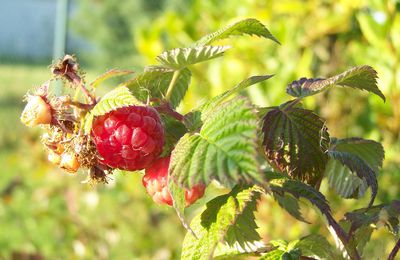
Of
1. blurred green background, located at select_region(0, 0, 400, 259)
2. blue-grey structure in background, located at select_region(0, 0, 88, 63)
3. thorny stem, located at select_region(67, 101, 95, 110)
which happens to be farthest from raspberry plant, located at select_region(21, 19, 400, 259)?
blue-grey structure in background, located at select_region(0, 0, 88, 63)

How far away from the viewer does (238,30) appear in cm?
57

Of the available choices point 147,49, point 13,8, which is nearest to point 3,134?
point 147,49

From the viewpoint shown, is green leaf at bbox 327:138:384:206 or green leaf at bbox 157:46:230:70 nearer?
green leaf at bbox 157:46:230:70

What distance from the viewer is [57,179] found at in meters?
2.82

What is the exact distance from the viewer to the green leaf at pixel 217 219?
524 mm

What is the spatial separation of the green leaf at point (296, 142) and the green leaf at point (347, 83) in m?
0.01

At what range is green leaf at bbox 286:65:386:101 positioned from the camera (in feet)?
1.79

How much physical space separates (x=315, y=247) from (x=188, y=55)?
0.17 metres

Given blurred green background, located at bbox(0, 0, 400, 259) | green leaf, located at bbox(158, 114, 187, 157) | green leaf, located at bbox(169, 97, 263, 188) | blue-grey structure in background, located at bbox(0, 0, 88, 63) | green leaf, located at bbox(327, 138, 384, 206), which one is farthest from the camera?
blue-grey structure in background, located at bbox(0, 0, 88, 63)

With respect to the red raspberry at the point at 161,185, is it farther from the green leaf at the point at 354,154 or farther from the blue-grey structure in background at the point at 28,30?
the blue-grey structure in background at the point at 28,30

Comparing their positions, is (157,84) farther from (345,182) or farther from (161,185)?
(345,182)

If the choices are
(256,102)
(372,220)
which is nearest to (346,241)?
(372,220)

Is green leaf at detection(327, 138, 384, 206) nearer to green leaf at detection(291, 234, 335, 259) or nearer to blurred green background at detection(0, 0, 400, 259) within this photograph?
green leaf at detection(291, 234, 335, 259)

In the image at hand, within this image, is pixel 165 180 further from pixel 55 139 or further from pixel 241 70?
pixel 241 70
